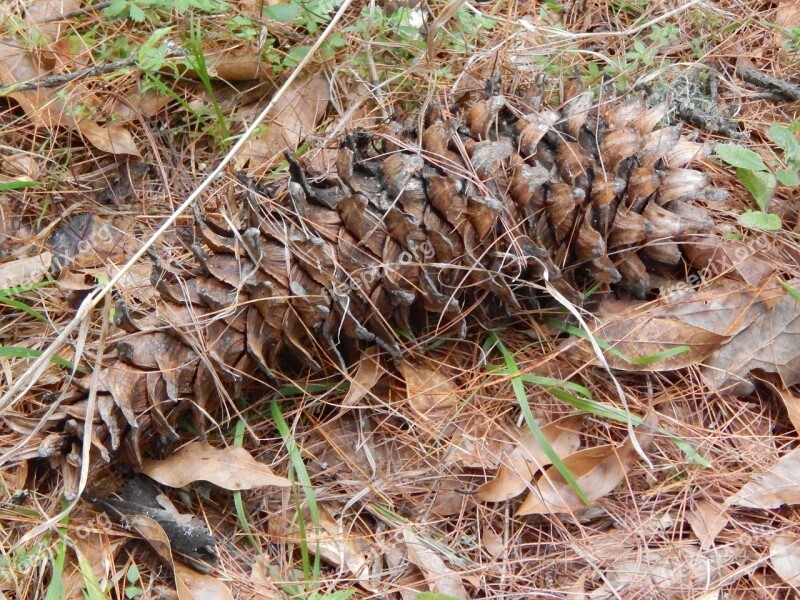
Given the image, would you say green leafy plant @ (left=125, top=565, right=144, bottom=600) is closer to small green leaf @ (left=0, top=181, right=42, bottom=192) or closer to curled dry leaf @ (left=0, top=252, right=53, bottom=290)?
curled dry leaf @ (left=0, top=252, right=53, bottom=290)

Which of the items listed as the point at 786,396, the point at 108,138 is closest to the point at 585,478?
the point at 786,396

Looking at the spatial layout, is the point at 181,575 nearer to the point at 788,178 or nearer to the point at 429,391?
the point at 429,391

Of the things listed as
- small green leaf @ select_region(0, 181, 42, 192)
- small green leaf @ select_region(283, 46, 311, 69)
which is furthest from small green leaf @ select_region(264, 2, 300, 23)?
small green leaf @ select_region(0, 181, 42, 192)

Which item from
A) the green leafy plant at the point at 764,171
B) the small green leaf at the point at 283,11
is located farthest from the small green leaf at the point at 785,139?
the small green leaf at the point at 283,11

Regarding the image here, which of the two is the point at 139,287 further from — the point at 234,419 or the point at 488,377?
the point at 488,377

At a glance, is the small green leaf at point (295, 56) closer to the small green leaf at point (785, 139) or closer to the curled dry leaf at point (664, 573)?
the small green leaf at point (785, 139)

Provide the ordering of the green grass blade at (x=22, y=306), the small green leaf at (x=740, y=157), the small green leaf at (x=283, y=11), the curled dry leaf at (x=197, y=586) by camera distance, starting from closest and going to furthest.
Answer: the curled dry leaf at (x=197, y=586), the green grass blade at (x=22, y=306), the small green leaf at (x=740, y=157), the small green leaf at (x=283, y=11)

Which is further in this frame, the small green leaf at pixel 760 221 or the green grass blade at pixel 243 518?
the small green leaf at pixel 760 221
